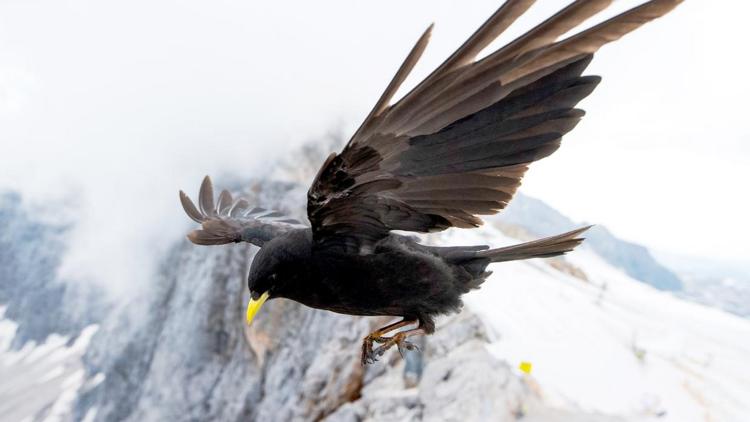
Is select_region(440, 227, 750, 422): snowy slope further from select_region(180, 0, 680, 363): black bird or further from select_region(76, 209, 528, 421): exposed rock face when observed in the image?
select_region(180, 0, 680, 363): black bird

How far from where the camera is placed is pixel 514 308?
10977 millimetres

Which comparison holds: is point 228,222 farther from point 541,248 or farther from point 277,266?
point 541,248

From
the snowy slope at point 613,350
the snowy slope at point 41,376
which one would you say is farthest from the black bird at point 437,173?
the snowy slope at point 41,376

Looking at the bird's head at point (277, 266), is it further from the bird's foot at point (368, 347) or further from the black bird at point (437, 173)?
the bird's foot at point (368, 347)

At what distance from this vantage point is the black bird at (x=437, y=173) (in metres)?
1.40

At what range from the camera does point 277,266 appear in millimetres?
2102

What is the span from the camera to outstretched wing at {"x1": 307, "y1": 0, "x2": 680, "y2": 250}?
1334mm

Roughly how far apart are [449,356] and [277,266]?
7.11 meters

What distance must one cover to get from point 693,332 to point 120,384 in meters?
33.3

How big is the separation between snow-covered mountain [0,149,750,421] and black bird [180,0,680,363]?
209 inches

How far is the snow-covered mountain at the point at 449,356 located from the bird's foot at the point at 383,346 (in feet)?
15.7

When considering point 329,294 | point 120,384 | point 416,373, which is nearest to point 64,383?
point 120,384

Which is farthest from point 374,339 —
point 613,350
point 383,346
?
point 613,350

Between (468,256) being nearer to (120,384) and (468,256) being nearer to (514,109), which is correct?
(514,109)
